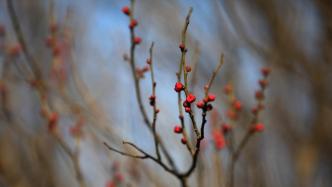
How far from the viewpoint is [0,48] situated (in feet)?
9.27

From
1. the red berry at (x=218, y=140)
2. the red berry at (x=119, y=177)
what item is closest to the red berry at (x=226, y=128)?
the red berry at (x=218, y=140)

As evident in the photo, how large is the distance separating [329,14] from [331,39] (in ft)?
0.82

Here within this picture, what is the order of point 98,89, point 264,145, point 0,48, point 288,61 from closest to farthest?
1. point 0,48
2. point 264,145
3. point 288,61
4. point 98,89

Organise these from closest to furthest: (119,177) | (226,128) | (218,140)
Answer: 1. (226,128)
2. (218,140)
3. (119,177)

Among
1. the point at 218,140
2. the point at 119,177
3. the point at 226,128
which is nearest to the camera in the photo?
the point at 226,128

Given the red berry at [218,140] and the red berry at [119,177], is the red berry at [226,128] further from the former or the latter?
the red berry at [119,177]

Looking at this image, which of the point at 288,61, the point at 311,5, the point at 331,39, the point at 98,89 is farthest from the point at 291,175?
the point at 98,89

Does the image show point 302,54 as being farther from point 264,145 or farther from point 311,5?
point 264,145

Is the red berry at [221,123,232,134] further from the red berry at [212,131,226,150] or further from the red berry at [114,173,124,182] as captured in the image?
the red berry at [114,173,124,182]

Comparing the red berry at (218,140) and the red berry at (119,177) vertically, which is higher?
the red berry at (218,140)

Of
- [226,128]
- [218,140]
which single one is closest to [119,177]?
[218,140]

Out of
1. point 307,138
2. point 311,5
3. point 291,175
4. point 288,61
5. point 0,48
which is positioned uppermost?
point 311,5

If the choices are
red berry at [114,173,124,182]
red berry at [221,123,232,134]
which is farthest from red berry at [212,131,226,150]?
red berry at [114,173,124,182]

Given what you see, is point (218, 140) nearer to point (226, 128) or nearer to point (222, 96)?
point (226, 128)
